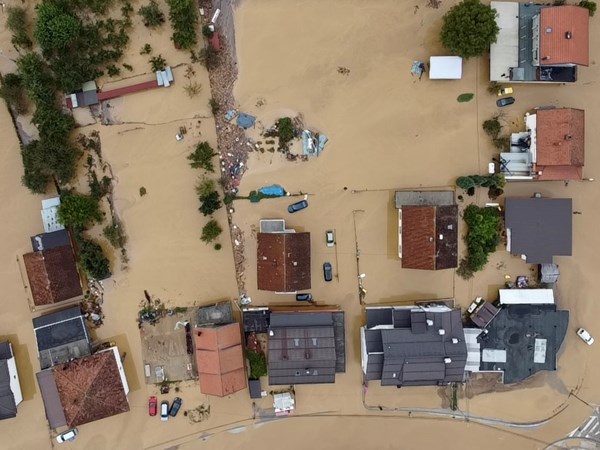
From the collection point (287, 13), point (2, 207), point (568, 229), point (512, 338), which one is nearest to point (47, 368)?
point (2, 207)

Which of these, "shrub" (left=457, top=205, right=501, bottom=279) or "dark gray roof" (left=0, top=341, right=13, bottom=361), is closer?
"shrub" (left=457, top=205, right=501, bottom=279)

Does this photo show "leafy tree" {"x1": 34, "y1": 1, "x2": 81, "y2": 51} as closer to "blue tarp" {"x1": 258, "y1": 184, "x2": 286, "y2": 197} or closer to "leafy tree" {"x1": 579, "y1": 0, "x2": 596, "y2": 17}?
"blue tarp" {"x1": 258, "y1": 184, "x2": 286, "y2": 197}

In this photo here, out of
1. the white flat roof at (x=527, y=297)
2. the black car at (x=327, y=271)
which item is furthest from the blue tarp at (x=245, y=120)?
the white flat roof at (x=527, y=297)

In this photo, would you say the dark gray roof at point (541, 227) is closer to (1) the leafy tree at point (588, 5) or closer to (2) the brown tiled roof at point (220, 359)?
(1) the leafy tree at point (588, 5)

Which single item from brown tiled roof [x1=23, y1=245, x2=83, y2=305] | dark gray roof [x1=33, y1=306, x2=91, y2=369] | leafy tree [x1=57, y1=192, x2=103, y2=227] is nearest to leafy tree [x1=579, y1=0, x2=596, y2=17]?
leafy tree [x1=57, y1=192, x2=103, y2=227]

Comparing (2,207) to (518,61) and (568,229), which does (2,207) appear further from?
(568,229)

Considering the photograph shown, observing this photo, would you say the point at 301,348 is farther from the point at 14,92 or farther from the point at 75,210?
the point at 14,92
